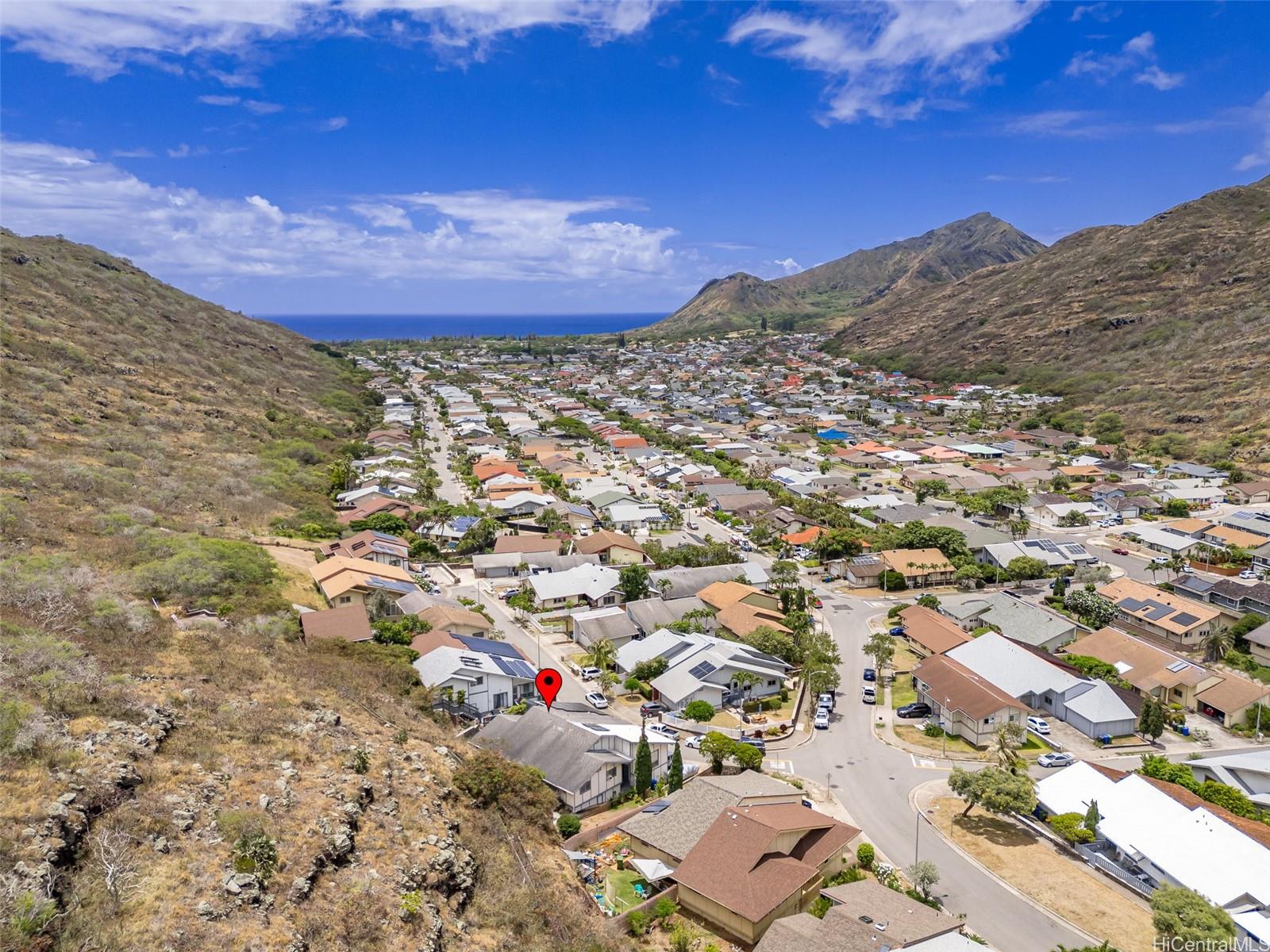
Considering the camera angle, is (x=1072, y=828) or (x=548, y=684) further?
(x=548, y=684)

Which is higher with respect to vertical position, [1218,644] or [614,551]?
[1218,644]

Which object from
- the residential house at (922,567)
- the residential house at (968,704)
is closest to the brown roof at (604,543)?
the residential house at (922,567)

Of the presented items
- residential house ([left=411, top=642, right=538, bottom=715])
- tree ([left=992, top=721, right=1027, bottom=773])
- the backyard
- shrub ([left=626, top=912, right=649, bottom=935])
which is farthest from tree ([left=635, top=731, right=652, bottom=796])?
tree ([left=992, top=721, right=1027, bottom=773])

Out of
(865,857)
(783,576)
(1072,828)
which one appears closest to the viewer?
A: (865,857)

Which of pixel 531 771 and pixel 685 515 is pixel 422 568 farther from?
pixel 531 771

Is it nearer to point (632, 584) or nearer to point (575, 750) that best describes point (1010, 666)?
point (632, 584)

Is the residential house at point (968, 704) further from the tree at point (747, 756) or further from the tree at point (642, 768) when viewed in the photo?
the tree at point (642, 768)

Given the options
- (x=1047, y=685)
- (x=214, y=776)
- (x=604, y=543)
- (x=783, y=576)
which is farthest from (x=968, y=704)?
(x=604, y=543)

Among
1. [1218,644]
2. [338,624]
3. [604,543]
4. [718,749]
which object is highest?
[338,624]
